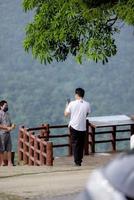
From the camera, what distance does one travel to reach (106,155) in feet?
46.7

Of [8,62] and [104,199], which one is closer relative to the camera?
[104,199]

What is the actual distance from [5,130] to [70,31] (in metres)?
3.42

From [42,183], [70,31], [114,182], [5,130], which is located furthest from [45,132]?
[114,182]

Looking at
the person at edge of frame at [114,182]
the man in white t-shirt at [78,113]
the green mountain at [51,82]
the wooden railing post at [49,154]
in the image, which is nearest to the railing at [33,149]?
the wooden railing post at [49,154]

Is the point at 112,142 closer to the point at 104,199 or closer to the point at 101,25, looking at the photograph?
the point at 101,25

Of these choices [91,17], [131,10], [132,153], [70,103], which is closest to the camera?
[132,153]

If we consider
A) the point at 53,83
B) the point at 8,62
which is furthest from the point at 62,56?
the point at 8,62

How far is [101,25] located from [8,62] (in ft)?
523

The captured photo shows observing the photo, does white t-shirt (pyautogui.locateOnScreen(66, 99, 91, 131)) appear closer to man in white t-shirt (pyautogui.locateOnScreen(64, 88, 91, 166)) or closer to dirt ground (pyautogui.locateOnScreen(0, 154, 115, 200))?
man in white t-shirt (pyautogui.locateOnScreen(64, 88, 91, 166))

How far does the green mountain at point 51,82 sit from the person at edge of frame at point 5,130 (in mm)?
115001

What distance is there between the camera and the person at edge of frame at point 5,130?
1234cm

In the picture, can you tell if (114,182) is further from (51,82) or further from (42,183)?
(51,82)

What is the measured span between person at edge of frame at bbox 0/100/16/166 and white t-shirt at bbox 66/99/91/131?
2.07m

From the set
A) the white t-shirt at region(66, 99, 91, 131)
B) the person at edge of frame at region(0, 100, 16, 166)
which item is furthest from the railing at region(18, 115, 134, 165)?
the white t-shirt at region(66, 99, 91, 131)
